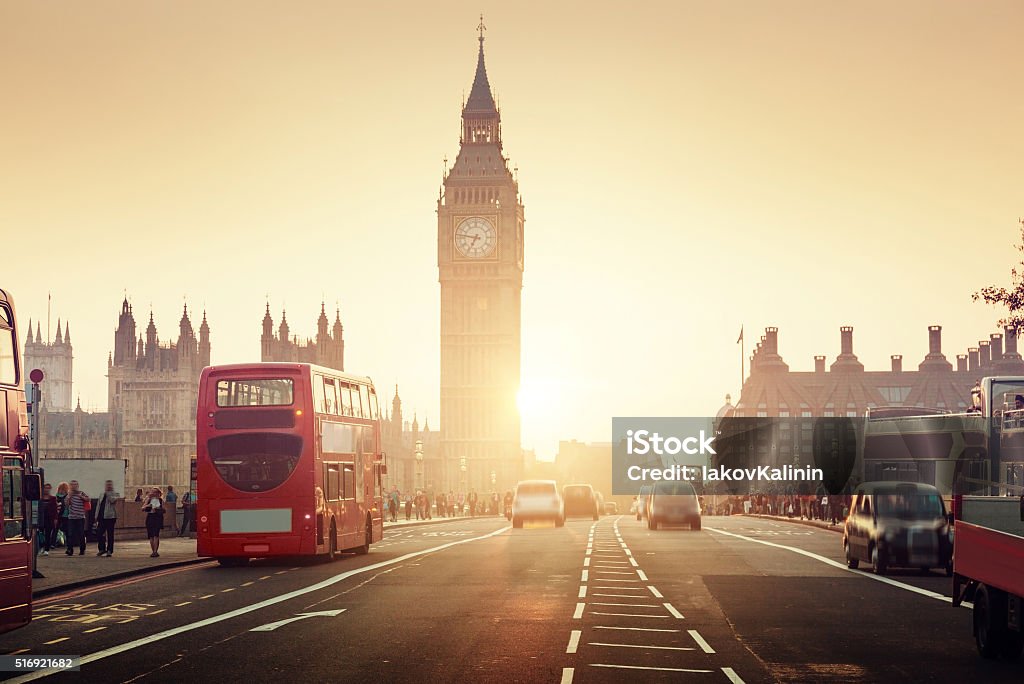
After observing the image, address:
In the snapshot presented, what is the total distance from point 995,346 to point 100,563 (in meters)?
118

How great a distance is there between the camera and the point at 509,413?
141875 millimetres

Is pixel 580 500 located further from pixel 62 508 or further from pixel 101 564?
pixel 101 564

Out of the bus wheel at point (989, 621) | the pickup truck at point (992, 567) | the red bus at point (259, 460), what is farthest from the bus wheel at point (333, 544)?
the bus wheel at point (989, 621)

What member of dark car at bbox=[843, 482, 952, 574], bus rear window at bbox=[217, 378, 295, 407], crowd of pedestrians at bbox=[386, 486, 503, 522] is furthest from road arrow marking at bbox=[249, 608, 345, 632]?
crowd of pedestrians at bbox=[386, 486, 503, 522]

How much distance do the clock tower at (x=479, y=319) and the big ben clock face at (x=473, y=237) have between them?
0.33 ft

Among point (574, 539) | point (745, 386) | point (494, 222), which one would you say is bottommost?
point (574, 539)

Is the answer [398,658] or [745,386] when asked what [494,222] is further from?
[398,658]

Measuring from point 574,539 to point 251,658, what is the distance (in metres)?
28.9

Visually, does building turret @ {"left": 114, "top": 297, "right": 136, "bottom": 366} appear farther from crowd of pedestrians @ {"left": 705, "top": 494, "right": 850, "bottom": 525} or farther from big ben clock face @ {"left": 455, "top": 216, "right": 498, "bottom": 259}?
crowd of pedestrians @ {"left": 705, "top": 494, "right": 850, "bottom": 525}

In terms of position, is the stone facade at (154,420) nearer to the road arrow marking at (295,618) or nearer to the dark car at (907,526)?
the dark car at (907,526)

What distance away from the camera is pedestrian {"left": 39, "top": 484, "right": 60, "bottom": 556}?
3406 centimetres

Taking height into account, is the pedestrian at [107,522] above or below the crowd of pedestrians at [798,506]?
above

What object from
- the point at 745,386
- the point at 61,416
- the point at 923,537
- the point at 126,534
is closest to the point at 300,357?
the point at 61,416

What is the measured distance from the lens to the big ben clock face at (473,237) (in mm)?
139750
